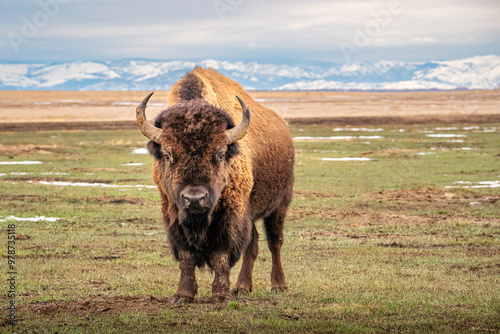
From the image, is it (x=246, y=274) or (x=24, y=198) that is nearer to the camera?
(x=246, y=274)

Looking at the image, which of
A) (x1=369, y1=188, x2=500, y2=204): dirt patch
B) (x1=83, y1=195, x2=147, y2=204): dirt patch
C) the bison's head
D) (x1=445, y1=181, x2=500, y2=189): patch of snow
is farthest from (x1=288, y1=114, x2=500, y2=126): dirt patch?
the bison's head

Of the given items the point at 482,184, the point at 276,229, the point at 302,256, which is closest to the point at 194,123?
the point at 276,229

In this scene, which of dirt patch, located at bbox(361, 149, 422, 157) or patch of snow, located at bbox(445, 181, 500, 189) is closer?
patch of snow, located at bbox(445, 181, 500, 189)

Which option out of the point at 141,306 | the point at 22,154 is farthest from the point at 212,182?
the point at 22,154

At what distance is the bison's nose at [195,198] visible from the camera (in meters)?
7.21

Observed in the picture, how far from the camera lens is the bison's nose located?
7.21 meters

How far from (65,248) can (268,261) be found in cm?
432

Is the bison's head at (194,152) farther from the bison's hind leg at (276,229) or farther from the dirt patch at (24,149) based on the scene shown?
the dirt patch at (24,149)

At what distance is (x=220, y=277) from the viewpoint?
8133mm

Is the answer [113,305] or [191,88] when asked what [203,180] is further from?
[113,305]

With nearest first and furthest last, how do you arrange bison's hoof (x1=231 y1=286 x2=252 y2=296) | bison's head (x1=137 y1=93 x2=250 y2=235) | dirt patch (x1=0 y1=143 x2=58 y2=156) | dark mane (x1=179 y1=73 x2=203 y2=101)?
bison's head (x1=137 y1=93 x2=250 y2=235) → dark mane (x1=179 y1=73 x2=203 y2=101) → bison's hoof (x1=231 y1=286 x2=252 y2=296) → dirt patch (x1=0 y1=143 x2=58 y2=156)

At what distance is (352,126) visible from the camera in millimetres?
66250

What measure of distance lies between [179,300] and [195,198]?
1.63 metres

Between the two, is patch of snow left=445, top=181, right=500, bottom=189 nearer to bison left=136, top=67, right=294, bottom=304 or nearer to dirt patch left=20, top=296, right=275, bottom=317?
bison left=136, top=67, right=294, bottom=304
